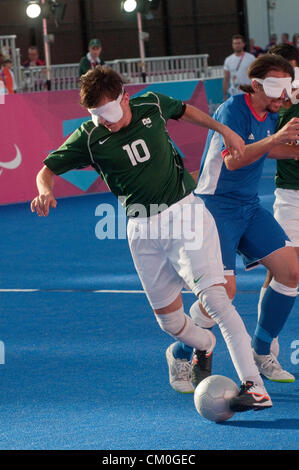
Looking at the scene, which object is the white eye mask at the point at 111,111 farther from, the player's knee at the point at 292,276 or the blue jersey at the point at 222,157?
the player's knee at the point at 292,276

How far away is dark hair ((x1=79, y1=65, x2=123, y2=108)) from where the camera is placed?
4.77 m

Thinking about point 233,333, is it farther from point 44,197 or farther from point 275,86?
point 275,86

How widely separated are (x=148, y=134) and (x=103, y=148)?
0.26 m

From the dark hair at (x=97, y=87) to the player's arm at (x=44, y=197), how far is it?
48 cm

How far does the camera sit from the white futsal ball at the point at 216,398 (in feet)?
15.6

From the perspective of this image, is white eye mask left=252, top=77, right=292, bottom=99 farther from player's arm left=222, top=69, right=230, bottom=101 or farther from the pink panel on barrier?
player's arm left=222, top=69, right=230, bottom=101

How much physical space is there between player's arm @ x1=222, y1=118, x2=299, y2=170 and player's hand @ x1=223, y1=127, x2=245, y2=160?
0.04 metres

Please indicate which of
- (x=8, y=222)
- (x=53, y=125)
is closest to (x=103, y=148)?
(x=8, y=222)

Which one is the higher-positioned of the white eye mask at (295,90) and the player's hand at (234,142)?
the white eye mask at (295,90)

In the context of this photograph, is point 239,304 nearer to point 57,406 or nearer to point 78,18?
point 57,406

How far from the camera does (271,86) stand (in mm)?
5129

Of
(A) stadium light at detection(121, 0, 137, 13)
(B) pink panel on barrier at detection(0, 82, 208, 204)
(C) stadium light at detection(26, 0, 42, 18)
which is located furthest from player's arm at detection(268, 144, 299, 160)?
(C) stadium light at detection(26, 0, 42, 18)

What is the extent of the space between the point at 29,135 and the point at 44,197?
31.1 ft

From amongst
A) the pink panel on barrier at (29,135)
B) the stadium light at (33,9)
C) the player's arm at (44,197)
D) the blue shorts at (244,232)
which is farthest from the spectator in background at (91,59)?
the player's arm at (44,197)
